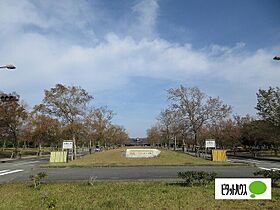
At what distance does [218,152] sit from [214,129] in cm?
2389

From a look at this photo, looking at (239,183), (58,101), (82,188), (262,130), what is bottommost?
(82,188)

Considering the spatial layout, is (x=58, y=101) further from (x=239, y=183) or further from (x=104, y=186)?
(x=239, y=183)

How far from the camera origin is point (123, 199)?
28.9ft

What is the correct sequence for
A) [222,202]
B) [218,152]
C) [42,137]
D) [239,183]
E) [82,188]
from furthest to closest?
[42,137] < [218,152] < [82,188] < [222,202] < [239,183]

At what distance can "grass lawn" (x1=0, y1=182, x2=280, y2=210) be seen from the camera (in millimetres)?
7910

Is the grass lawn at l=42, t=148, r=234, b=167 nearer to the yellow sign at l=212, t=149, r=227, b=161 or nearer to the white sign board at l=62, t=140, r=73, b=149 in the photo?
the yellow sign at l=212, t=149, r=227, b=161

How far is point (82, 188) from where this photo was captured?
36.4ft

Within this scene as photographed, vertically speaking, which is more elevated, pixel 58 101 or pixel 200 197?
pixel 58 101

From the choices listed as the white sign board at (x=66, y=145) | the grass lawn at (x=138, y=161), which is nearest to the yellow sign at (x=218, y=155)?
the grass lawn at (x=138, y=161)

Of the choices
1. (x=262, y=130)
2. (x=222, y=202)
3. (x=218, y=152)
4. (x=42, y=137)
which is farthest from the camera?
(x=42, y=137)

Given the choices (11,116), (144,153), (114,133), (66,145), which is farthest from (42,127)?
(114,133)

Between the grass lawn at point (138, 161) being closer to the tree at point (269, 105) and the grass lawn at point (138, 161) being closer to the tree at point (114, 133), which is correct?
the tree at point (269, 105)

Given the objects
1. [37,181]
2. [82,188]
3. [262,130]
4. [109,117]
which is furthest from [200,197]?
[109,117]

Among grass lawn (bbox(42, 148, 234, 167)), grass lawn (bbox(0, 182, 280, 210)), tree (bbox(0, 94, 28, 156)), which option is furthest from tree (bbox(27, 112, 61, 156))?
grass lawn (bbox(0, 182, 280, 210))
